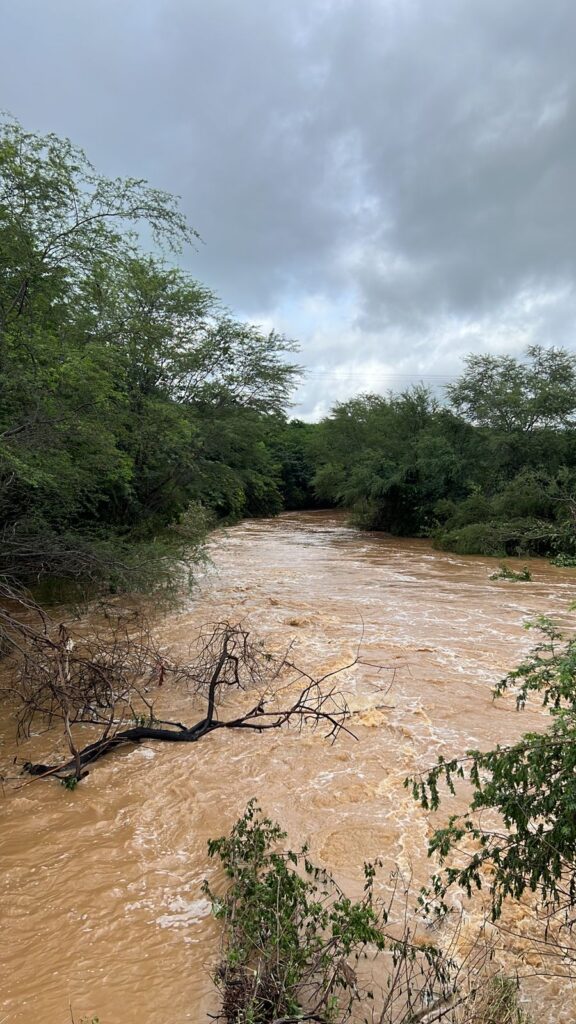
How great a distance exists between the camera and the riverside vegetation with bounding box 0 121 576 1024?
103 inches

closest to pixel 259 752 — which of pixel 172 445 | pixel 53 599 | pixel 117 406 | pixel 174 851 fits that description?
pixel 174 851

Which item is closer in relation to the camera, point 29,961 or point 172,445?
point 29,961

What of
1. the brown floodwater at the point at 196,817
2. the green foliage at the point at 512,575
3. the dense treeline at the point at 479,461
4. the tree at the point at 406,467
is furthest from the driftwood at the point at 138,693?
the tree at the point at 406,467

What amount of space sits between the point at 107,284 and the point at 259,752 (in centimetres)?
703

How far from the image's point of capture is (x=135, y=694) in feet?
23.2

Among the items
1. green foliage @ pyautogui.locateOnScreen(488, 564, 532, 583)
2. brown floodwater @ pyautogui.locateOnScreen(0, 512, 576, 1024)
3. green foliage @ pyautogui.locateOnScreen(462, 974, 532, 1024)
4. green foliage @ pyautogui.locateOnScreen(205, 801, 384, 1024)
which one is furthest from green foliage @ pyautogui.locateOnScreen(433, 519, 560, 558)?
green foliage @ pyautogui.locateOnScreen(462, 974, 532, 1024)

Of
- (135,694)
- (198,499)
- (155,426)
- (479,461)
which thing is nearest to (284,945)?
(135,694)

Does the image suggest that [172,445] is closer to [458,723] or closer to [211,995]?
[458,723]

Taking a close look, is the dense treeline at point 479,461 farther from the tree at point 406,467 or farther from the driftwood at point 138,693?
the driftwood at point 138,693

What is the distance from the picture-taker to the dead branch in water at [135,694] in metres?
5.40

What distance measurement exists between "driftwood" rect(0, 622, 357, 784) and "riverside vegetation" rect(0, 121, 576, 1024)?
0.06m

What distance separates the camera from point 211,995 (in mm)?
2902

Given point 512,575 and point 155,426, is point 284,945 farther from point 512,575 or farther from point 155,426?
point 155,426

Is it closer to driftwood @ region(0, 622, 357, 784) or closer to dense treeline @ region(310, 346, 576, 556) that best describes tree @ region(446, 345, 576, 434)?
dense treeline @ region(310, 346, 576, 556)
